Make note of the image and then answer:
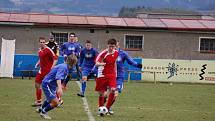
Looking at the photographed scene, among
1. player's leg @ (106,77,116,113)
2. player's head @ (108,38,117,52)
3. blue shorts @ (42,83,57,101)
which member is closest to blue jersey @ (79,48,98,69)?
player's leg @ (106,77,116,113)

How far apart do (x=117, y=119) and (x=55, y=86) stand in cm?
166

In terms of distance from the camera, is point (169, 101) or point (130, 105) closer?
point (130, 105)

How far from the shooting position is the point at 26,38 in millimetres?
42156

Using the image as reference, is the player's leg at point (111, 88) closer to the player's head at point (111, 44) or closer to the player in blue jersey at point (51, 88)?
the player's head at point (111, 44)

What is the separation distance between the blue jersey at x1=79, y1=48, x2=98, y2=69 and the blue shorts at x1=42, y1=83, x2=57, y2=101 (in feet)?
25.1

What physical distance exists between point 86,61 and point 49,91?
816 cm

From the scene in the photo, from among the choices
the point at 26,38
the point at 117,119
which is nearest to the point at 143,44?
the point at 26,38

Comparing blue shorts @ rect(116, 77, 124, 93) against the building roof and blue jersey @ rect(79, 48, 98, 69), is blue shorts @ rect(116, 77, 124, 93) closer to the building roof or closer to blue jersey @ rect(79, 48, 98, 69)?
blue jersey @ rect(79, 48, 98, 69)

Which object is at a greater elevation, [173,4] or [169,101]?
[173,4]

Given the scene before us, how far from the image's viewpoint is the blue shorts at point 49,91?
1487cm

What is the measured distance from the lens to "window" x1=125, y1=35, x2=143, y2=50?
43.8m

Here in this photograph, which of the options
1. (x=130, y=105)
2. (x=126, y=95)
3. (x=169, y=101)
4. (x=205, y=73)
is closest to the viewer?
(x=130, y=105)

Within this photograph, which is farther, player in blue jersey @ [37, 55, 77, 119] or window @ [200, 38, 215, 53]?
window @ [200, 38, 215, 53]

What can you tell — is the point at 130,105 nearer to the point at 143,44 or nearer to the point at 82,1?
the point at 143,44
